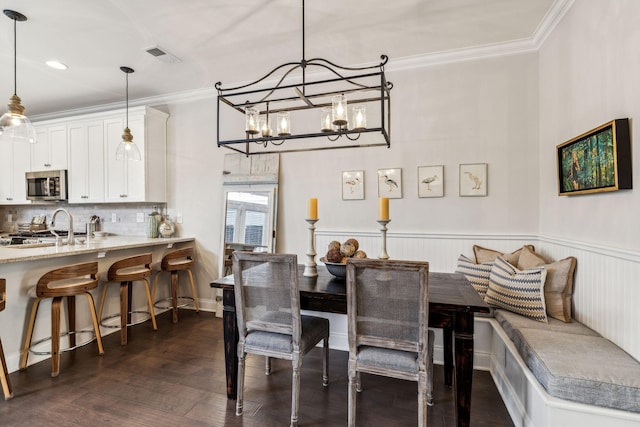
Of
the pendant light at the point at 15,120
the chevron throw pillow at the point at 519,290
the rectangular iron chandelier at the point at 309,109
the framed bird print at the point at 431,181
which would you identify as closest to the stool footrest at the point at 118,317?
the pendant light at the point at 15,120

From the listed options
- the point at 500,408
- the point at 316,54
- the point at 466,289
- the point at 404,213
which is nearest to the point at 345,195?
the point at 404,213

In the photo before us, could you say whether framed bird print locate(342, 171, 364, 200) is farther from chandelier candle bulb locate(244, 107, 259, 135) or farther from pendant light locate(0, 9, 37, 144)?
pendant light locate(0, 9, 37, 144)

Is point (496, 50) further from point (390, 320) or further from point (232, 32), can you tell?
point (390, 320)

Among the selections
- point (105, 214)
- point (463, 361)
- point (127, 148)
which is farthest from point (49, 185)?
point (463, 361)

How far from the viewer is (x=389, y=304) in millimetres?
1624

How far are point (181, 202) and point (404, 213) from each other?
9.60 feet

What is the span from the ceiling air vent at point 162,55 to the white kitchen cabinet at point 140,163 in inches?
39.2

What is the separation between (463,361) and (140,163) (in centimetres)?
414

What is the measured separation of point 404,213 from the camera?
321cm

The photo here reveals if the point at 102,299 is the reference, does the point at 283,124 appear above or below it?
above

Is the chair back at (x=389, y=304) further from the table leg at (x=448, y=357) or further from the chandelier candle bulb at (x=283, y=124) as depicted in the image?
the chandelier candle bulb at (x=283, y=124)

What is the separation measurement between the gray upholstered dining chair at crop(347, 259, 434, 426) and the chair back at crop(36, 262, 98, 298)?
91.2 inches

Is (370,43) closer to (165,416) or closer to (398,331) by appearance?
(398,331)

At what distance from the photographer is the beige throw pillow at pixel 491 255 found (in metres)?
2.71
